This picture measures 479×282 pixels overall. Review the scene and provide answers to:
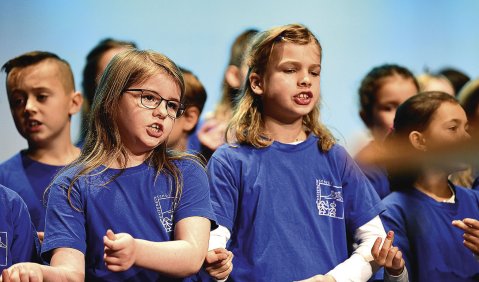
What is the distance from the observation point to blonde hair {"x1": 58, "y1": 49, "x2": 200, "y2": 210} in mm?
1790

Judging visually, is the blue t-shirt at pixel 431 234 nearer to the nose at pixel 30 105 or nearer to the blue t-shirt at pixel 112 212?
the blue t-shirt at pixel 112 212

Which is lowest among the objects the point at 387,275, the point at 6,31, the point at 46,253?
the point at 387,275

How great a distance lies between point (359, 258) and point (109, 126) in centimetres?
71

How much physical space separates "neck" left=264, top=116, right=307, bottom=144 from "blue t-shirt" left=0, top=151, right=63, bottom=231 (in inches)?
27.9

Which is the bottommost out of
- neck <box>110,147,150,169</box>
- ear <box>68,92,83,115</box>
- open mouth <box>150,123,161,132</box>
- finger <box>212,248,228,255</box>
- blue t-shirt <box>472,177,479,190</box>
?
blue t-shirt <box>472,177,479,190</box>

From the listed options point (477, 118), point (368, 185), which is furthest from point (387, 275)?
point (477, 118)

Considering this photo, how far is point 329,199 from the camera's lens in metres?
2.04

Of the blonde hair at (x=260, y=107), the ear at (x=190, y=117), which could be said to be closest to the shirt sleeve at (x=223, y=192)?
the blonde hair at (x=260, y=107)

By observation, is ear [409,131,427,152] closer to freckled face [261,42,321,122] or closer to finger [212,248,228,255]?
freckled face [261,42,321,122]

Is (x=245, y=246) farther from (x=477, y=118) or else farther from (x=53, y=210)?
(x=477, y=118)

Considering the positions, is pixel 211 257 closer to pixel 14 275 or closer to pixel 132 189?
pixel 132 189

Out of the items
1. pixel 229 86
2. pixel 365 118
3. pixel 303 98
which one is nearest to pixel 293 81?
pixel 303 98

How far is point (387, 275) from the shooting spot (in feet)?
6.56

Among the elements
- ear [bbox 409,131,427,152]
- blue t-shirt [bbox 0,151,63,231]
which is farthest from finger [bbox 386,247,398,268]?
blue t-shirt [bbox 0,151,63,231]
